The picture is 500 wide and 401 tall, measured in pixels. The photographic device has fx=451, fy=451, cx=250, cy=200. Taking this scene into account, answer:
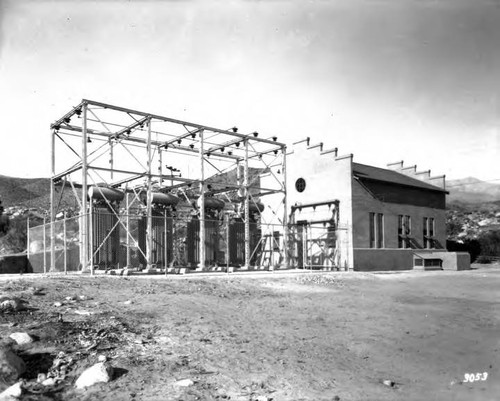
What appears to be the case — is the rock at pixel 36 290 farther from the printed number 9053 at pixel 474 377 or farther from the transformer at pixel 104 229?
the transformer at pixel 104 229

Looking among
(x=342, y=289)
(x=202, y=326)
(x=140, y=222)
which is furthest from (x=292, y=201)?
(x=202, y=326)

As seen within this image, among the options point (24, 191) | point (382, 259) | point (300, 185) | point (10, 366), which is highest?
point (24, 191)

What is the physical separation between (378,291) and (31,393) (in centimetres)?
1463

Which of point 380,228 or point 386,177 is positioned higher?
point 386,177

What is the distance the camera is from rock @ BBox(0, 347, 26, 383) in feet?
21.3

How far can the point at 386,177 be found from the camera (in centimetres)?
3538

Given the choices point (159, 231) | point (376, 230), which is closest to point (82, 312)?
point (159, 231)

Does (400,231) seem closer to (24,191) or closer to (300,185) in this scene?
(300,185)

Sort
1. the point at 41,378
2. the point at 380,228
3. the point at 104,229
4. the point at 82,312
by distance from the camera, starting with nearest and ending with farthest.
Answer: the point at 41,378 < the point at 82,312 < the point at 104,229 < the point at 380,228

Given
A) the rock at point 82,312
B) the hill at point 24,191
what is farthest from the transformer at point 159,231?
the hill at point 24,191

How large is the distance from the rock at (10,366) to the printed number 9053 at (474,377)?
6.93 meters

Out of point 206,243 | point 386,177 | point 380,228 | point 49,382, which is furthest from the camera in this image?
point 386,177

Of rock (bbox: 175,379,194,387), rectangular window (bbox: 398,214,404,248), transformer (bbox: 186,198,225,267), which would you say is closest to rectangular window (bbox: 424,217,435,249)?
rectangular window (bbox: 398,214,404,248)

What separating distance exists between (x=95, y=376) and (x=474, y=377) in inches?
238
